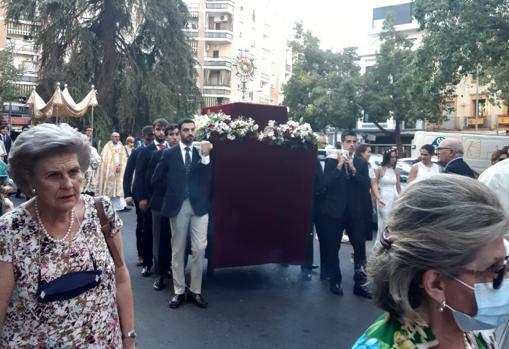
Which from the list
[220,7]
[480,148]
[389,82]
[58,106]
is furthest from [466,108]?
[58,106]

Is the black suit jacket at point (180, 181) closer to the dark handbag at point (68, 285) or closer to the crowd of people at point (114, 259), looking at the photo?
the crowd of people at point (114, 259)

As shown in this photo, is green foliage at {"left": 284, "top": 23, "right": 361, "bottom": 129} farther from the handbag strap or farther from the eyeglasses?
the eyeglasses

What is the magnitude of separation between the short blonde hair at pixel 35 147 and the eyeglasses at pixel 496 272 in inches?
68.4

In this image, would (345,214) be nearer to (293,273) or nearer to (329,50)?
(293,273)

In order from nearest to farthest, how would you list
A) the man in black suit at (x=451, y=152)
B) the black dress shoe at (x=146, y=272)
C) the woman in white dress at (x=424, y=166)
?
1. the man in black suit at (x=451, y=152)
2. the black dress shoe at (x=146, y=272)
3. the woman in white dress at (x=424, y=166)

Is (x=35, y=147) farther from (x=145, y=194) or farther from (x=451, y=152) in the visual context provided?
(x=451, y=152)

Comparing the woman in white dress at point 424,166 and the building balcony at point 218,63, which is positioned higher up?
the building balcony at point 218,63

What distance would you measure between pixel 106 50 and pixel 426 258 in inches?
973

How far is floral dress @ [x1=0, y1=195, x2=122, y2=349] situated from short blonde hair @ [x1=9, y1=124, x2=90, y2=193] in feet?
0.52

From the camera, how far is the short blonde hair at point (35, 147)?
7.82 ft

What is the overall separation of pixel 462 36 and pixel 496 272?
1583 centimetres

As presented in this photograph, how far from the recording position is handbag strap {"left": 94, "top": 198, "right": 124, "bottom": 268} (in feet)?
8.43

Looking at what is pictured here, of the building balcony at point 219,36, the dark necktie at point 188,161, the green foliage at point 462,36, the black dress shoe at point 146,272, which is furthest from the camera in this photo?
the building balcony at point 219,36

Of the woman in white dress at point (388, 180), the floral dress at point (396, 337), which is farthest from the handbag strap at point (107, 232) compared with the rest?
the woman in white dress at point (388, 180)
